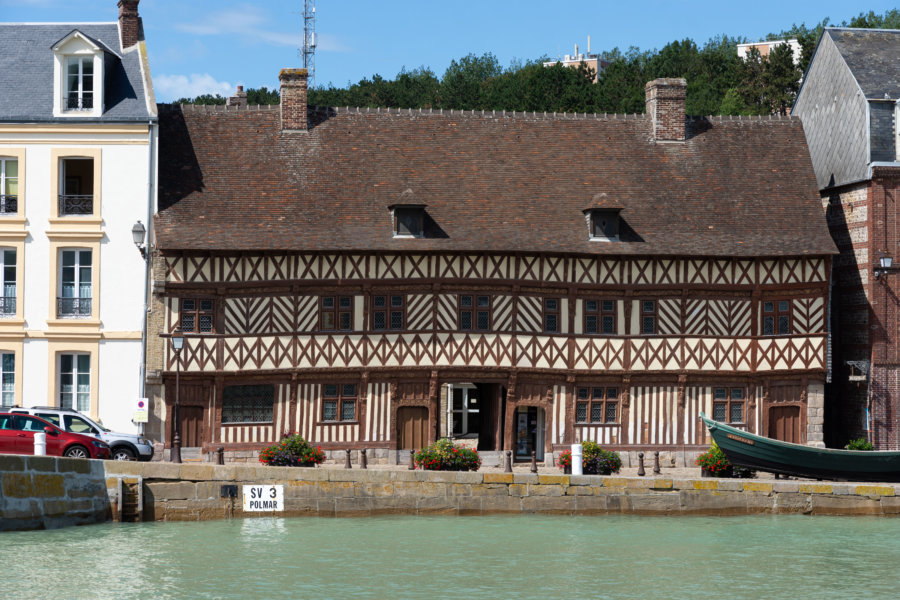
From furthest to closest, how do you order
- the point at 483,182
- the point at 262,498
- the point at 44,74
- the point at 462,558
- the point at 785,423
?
the point at 483,182
the point at 785,423
the point at 44,74
the point at 262,498
the point at 462,558

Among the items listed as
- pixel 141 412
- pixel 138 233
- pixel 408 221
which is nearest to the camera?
pixel 138 233

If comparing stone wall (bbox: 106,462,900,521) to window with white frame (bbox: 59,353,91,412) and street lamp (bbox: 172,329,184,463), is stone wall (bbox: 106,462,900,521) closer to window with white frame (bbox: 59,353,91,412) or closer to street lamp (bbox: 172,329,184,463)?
street lamp (bbox: 172,329,184,463)

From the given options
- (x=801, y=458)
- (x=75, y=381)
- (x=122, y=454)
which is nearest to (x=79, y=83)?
(x=75, y=381)

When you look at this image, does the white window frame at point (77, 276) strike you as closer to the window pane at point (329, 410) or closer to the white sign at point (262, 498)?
the window pane at point (329, 410)

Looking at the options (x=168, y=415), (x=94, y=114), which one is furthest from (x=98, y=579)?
(x=94, y=114)

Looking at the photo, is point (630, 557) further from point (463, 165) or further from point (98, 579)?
point (463, 165)

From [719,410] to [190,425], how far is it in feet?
37.8

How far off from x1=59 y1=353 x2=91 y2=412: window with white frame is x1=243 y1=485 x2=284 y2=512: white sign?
7.29 m

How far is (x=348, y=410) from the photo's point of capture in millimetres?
28484

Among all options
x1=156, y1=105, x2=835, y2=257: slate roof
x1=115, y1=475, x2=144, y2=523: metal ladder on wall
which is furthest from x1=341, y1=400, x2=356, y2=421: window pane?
x1=115, y1=475, x2=144, y2=523: metal ladder on wall

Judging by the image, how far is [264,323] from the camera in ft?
91.9

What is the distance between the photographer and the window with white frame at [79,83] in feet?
93.4

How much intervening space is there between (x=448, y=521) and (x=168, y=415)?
8.27 meters

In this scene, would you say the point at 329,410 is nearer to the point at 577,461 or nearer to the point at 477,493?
the point at 477,493
